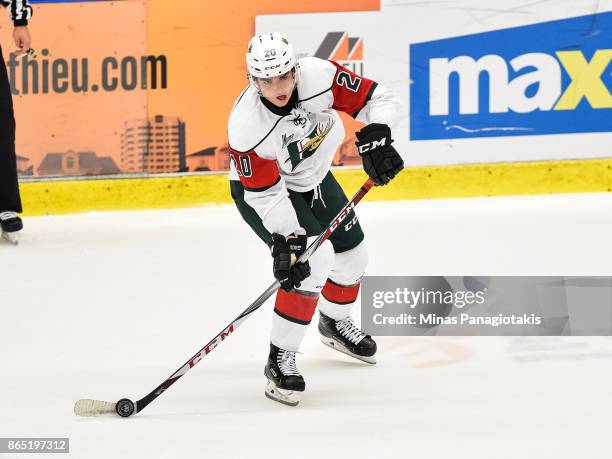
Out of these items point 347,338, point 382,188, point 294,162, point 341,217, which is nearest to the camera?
point 341,217

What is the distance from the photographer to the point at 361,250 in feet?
11.3

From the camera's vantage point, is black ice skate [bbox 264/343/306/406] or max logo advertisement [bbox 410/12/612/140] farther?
max logo advertisement [bbox 410/12/612/140]

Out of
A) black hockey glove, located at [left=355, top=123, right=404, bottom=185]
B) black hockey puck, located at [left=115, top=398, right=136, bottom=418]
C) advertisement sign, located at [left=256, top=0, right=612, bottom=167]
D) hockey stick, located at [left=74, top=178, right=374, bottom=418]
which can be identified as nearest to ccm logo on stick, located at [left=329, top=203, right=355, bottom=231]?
hockey stick, located at [left=74, top=178, right=374, bottom=418]

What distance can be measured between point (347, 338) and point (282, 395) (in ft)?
1.59

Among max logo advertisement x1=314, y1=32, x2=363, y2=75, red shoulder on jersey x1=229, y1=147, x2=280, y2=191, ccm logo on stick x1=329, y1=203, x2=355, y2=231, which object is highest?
max logo advertisement x1=314, y1=32, x2=363, y2=75

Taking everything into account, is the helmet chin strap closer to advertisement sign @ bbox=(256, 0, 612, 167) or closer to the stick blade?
the stick blade

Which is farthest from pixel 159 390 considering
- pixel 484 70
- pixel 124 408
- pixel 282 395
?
pixel 484 70

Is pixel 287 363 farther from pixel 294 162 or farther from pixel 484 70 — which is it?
pixel 484 70

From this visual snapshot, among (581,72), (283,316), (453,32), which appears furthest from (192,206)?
(283,316)

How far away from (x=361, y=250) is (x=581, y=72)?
2.56 meters

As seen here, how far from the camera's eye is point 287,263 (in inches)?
118

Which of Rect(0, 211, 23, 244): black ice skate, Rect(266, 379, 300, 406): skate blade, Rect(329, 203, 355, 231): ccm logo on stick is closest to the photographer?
Rect(266, 379, 300, 406): skate blade

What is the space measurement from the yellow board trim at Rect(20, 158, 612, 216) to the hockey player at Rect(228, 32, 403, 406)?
2143 millimetres

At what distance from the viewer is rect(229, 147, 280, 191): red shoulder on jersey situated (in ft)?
10.1
